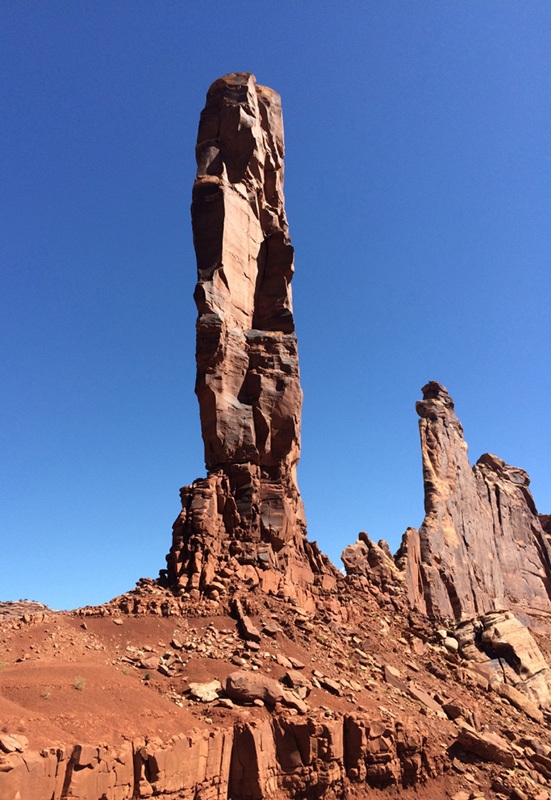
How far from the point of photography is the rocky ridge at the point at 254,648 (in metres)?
13.1

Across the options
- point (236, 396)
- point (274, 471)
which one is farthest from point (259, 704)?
point (236, 396)

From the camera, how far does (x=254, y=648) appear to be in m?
18.5

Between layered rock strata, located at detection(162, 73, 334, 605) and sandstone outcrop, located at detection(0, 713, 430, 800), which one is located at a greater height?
layered rock strata, located at detection(162, 73, 334, 605)

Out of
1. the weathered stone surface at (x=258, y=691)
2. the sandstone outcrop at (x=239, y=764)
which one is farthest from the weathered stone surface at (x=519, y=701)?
the weathered stone surface at (x=258, y=691)

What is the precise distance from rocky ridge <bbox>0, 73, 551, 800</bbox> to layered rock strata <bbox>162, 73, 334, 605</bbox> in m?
0.09

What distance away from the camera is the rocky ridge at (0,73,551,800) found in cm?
1308

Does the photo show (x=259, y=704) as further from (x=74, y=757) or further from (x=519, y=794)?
(x=519, y=794)

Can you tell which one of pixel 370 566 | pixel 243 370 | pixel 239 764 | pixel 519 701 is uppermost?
pixel 243 370

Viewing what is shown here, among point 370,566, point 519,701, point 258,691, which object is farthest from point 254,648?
point 370,566

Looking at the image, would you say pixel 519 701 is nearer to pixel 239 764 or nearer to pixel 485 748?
pixel 485 748

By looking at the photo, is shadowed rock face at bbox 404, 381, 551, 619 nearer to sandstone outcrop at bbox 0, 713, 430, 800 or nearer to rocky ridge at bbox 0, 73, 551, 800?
rocky ridge at bbox 0, 73, 551, 800

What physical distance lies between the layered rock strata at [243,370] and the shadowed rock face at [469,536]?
1515 centimetres

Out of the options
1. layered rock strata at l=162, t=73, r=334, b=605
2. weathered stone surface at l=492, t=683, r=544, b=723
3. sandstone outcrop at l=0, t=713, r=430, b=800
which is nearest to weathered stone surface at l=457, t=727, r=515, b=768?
sandstone outcrop at l=0, t=713, r=430, b=800

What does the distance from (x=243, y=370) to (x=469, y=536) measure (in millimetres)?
28514
